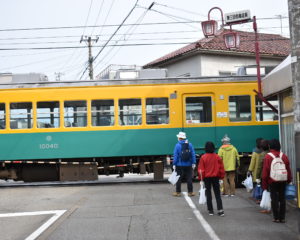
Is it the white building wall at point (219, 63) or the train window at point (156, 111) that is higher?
→ the white building wall at point (219, 63)

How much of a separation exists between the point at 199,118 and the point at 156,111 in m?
1.49

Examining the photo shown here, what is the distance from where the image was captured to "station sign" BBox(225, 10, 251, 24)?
14.9 metres

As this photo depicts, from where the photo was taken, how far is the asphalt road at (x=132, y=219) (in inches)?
340

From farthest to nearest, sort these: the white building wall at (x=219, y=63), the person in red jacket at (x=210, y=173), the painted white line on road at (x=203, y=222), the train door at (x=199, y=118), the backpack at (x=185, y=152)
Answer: the white building wall at (x=219, y=63)
the train door at (x=199, y=118)
the backpack at (x=185, y=152)
the person in red jacket at (x=210, y=173)
the painted white line on road at (x=203, y=222)

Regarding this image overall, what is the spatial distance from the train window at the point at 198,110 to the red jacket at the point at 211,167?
6573mm

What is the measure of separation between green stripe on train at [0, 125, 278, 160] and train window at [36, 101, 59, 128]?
36 centimetres

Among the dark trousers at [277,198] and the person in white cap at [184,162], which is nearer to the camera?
the dark trousers at [277,198]

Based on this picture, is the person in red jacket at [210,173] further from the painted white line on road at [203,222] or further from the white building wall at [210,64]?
the white building wall at [210,64]

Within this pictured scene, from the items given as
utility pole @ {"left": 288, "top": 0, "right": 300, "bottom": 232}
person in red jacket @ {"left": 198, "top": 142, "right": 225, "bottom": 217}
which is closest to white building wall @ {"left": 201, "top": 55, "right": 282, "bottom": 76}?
person in red jacket @ {"left": 198, "top": 142, "right": 225, "bottom": 217}

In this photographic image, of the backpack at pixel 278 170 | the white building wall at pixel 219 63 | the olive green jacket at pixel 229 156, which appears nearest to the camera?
the backpack at pixel 278 170

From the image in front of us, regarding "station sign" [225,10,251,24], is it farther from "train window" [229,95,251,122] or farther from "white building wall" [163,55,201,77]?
"white building wall" [163,55,201,77]

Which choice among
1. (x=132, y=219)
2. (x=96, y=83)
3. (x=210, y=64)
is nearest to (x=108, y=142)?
(x=96, y=83)

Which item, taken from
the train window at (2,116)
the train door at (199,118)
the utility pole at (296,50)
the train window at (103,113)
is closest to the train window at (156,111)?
the train door at (199,118)

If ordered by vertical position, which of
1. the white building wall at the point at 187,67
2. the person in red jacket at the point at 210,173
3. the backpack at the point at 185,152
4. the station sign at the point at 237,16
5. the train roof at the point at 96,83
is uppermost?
the white building wall at the point at 187,67
